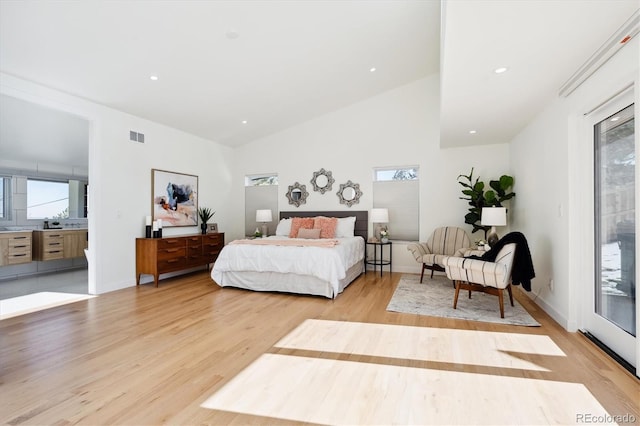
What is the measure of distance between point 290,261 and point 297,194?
267 centimetres

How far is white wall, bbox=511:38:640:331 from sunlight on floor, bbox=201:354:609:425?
1383 mm

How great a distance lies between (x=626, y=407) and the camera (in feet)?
5.65

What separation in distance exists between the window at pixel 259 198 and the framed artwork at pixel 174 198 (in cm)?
133

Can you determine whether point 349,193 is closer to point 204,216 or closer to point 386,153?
point 386,153

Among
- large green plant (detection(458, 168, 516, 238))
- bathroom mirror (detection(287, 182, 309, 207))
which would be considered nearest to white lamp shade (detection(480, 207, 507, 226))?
large green plant (detection(458, 168, 516, 238))

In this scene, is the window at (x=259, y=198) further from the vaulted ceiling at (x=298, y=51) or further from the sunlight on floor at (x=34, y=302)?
the sunlight on floor at (x=34, y=302)

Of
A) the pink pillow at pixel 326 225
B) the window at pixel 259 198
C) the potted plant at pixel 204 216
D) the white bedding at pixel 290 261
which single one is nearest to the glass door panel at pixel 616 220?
the white bedding at pixel 290 261

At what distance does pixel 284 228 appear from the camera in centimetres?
614

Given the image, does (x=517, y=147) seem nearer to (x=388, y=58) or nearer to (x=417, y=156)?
(x=417, y=156)

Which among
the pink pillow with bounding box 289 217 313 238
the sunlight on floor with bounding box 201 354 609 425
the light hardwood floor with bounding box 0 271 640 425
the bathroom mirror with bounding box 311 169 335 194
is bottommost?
the light hardwood floor with bounding box 0 271 640 425

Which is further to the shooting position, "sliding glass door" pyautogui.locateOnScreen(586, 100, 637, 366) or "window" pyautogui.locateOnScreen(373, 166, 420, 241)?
"window" pyautogui.locateOnScreen(373, 166, 420, 241)

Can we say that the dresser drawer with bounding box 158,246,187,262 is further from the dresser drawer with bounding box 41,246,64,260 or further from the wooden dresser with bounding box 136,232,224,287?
the dresser drawer with bounding box 41,246,64,260

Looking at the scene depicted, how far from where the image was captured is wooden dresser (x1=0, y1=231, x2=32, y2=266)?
5.25m

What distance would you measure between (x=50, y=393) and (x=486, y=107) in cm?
471
